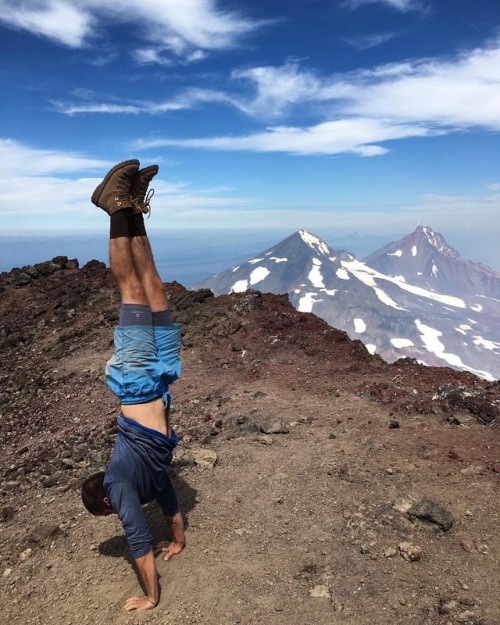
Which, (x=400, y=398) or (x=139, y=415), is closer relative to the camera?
(x=139, y=415)

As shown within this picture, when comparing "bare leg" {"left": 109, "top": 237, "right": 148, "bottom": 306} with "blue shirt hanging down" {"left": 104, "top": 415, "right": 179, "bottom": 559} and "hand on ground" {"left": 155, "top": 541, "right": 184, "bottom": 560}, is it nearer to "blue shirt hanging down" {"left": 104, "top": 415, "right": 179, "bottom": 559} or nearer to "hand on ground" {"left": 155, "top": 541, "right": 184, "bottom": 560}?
"blue shirt hanging down" {"left": 104, "top": 415, "right": 179, "bottom": 559}

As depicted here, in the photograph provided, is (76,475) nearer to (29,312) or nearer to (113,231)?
(113,231)

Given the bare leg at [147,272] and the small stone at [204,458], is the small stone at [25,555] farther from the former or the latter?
the bare leg at [147,272]

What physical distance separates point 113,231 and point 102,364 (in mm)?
11143

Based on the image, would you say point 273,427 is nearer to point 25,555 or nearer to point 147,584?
point 147,584

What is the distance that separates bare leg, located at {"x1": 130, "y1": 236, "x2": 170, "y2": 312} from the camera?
14.0 feet

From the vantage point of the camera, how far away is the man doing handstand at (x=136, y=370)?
416cm

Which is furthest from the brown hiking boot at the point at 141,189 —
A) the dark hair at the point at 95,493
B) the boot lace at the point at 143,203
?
the dark hair at the point at 95,493

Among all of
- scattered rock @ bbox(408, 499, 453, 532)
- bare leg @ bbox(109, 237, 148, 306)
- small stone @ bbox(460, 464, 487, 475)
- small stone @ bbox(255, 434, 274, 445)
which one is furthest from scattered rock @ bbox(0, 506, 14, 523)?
small stone @ bbox(460, 464, 487, 475)

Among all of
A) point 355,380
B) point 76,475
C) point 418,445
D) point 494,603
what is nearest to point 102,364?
point 76,475

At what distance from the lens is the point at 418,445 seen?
7.34m

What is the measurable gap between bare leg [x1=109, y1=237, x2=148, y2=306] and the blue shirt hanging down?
1253mm

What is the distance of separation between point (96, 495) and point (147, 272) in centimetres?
240

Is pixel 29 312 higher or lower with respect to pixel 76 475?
higher
